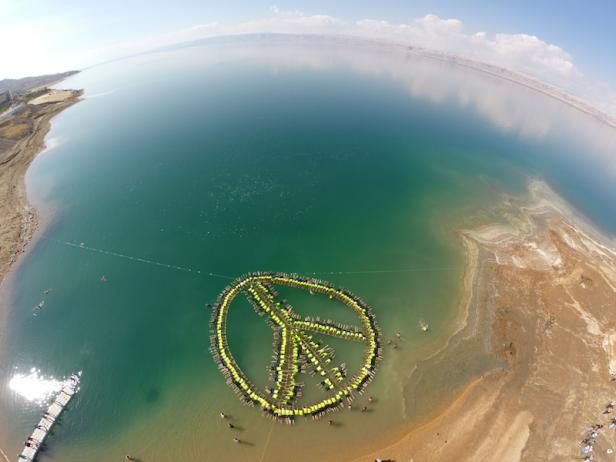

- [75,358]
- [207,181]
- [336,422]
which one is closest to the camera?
[336,422]

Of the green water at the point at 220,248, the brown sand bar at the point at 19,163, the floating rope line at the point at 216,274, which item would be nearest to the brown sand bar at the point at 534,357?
the green water at the point at 220,248

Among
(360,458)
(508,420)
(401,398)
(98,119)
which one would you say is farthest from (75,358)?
(98,119)

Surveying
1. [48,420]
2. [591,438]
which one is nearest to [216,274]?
[48,420]

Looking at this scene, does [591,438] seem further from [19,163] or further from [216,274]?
[19,163]

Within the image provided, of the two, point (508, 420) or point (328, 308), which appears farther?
point (328, 308)

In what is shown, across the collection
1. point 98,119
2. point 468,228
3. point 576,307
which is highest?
point 98,119

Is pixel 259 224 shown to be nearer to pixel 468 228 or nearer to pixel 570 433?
pixel 468 228

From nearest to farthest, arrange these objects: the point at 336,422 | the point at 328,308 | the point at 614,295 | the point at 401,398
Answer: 1. the point at 336,422
2. the point at 401,398
3. the point at 328,308
4. the point at 614,295
